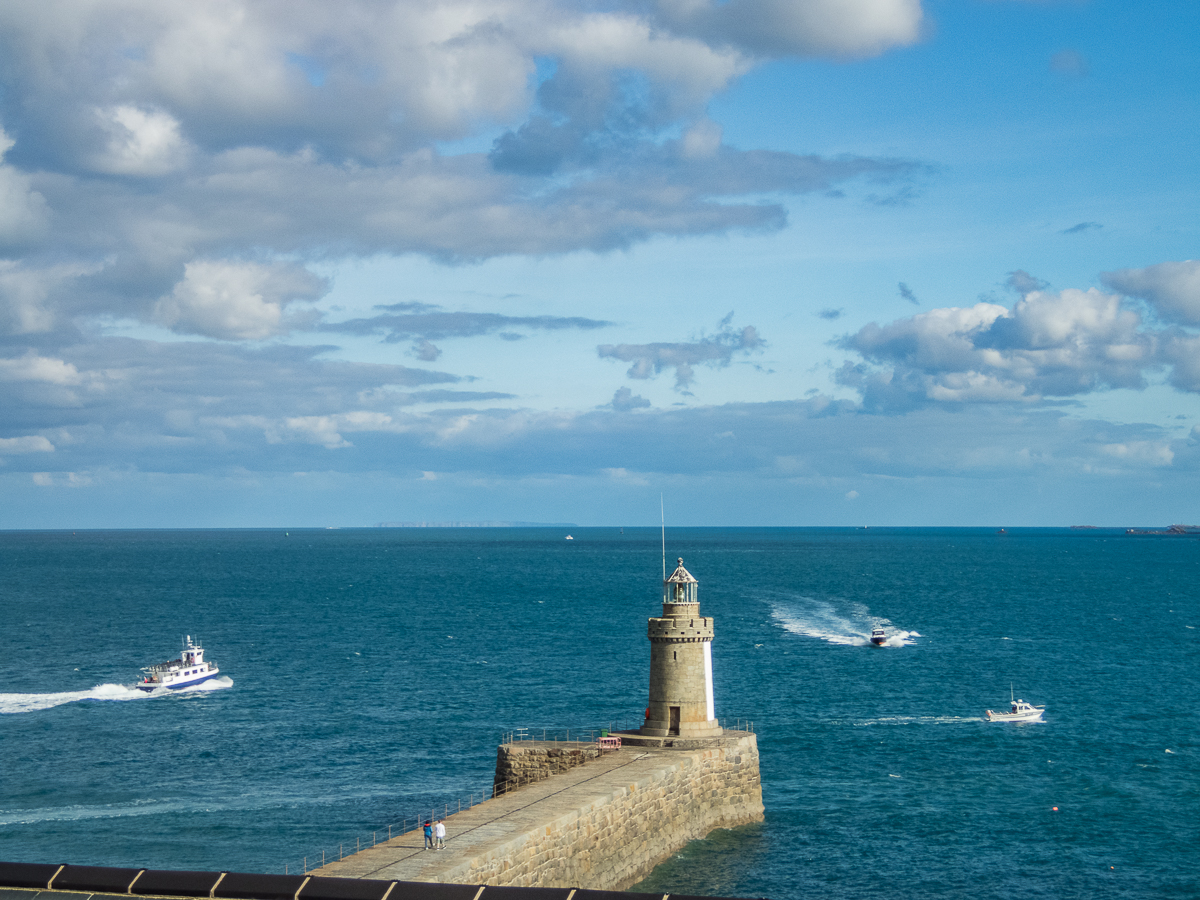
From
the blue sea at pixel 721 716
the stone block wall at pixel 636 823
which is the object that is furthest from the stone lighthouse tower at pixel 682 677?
the blue sea at pixel 721 716

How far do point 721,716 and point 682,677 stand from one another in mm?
22662

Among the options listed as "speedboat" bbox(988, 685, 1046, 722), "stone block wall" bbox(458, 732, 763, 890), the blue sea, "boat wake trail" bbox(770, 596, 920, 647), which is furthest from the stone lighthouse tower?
"boat wake trail" bbox(770, 596, 920, 647)

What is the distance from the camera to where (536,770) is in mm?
50438

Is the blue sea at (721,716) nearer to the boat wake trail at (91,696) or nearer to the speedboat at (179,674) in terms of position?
the boat wake trail at (91,696)

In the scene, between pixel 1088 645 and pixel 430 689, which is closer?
pixel 430 689

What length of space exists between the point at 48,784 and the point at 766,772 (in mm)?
36391

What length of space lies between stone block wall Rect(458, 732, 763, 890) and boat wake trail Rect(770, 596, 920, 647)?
61973 millimetres

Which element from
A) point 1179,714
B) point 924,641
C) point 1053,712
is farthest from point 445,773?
point 924,641

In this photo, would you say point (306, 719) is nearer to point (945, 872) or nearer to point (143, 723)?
point (143, 723)

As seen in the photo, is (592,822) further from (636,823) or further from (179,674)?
(179,674)

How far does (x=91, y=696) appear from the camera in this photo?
84.4 meters

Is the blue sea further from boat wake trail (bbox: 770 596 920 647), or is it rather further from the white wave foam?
boat wake trail (bbox: 770 596 920 647)

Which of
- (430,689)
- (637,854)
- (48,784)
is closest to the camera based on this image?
(637,854)

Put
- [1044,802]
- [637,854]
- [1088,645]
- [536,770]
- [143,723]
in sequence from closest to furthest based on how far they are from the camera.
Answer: [637,854] → [536,770] → [1044,802] → [143,723] → [1088,645]
